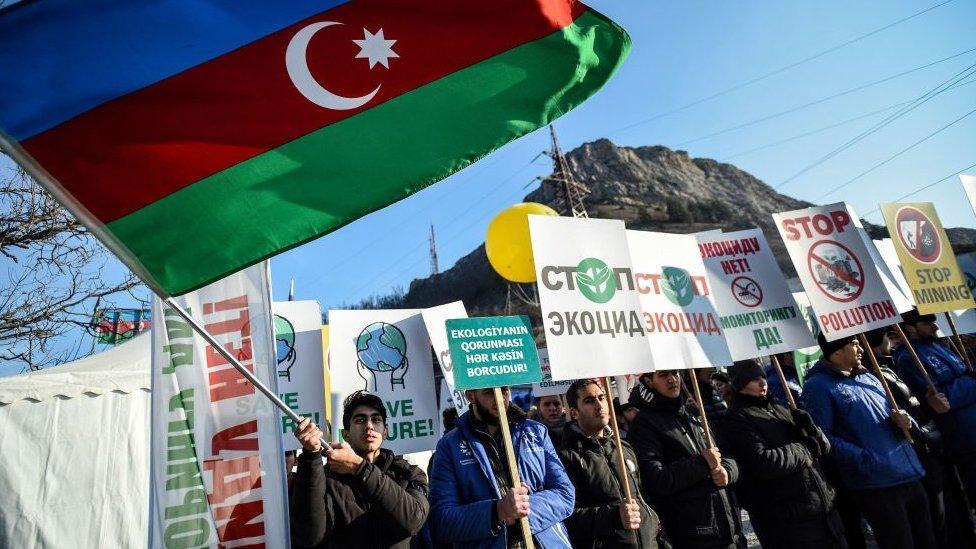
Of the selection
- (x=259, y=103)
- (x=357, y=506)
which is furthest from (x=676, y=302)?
(x=259, y=103)

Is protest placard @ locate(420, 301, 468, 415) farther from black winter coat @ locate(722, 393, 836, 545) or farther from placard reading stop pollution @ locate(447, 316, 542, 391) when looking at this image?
black winter coat @ locate(722, 393, 836, 545)

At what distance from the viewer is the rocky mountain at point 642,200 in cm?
5722

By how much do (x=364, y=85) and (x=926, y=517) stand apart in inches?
193

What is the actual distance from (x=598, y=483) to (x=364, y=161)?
2.48m

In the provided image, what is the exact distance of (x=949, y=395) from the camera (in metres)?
5.20

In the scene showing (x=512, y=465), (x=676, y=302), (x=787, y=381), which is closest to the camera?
(x=512, y=465)

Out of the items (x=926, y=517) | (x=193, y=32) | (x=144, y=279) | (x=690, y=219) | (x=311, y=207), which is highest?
(x=690, y=219)

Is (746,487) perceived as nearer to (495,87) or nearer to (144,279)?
(495,87)

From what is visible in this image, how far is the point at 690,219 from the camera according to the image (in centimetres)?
5538

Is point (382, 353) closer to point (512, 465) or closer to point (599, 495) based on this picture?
point (599, 495)

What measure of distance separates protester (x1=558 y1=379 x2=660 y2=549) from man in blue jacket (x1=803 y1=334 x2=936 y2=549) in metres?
1.71

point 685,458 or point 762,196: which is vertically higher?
point 762,196

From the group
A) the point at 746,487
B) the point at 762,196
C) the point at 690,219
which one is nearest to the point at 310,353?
the point at 746,487

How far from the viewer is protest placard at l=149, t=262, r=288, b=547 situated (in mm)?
2418
